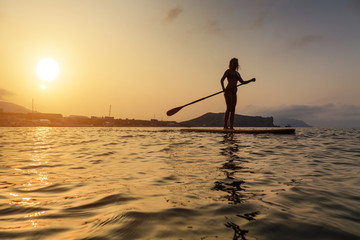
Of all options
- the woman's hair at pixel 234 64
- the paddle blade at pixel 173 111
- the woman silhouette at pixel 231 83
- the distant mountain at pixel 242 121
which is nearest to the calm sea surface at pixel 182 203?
the woman silhouette at pixel 231 83

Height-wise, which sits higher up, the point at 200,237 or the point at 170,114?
the point at 170,114

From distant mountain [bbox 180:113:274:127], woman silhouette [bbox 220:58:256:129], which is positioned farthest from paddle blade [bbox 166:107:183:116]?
distant mountain [bbox 180:113:274:127]

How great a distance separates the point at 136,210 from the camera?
1.97 metres

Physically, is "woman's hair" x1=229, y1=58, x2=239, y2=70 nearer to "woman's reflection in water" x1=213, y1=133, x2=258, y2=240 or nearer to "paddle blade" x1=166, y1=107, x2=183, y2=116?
"paddle blade" x1=166, y1=107, x2=183, y2=116

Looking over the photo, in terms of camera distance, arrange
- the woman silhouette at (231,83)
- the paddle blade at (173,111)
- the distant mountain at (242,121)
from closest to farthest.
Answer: the woman silhouette at (231,83) → the paddle blade at (173,111) → the distant mountain at (242,121)

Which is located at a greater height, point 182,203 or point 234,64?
point 234,64

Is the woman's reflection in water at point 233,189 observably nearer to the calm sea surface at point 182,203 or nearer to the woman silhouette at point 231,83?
the calm sea surface at point 182,203

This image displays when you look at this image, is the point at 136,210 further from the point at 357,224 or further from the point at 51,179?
the point at 51,179

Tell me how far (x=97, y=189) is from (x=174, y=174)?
1.27 metres

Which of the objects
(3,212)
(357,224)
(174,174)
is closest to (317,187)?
(357,224)

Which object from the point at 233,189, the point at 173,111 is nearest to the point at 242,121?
the point at 173,111

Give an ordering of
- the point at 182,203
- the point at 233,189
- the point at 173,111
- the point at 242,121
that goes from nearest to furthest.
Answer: the point at 182,203 < the point at 233,189 < the point at 173,111 < the point at 242,121

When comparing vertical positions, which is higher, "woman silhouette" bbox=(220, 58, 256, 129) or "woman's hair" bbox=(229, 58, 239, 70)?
"woman's hair" bbox=(229, 58, 239, 70)

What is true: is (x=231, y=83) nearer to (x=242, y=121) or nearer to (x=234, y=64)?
(x=234, y=64)
